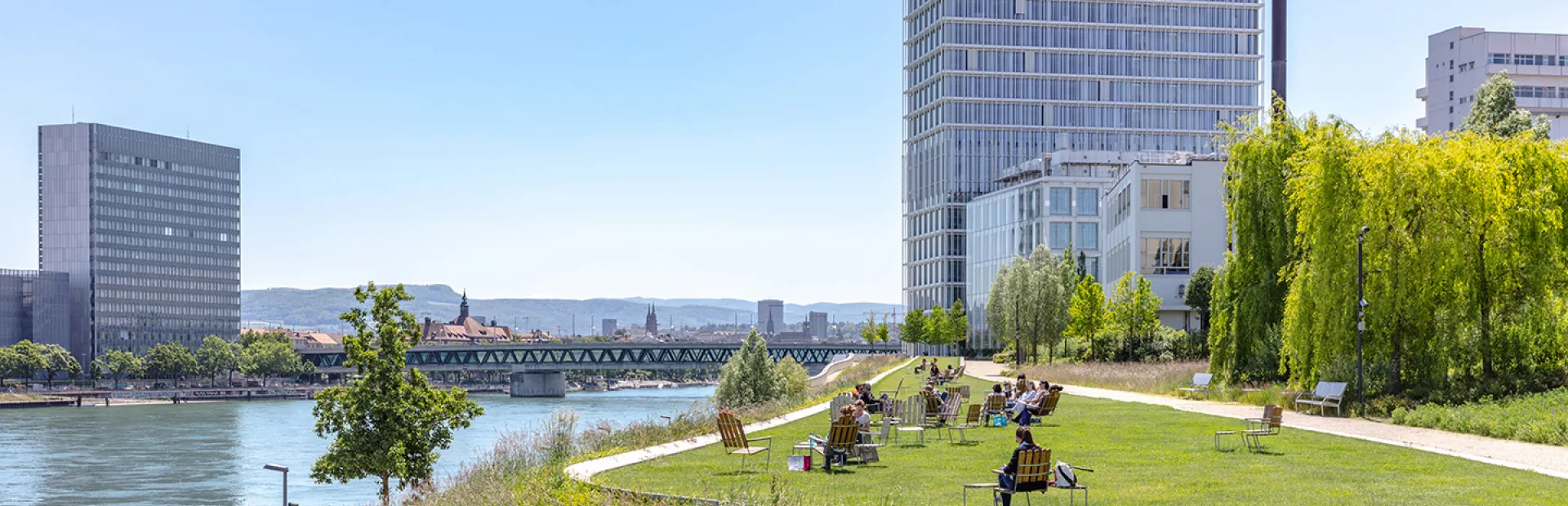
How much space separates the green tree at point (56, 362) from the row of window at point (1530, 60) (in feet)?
569

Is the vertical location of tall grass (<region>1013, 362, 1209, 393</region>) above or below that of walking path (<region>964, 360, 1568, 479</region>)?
below

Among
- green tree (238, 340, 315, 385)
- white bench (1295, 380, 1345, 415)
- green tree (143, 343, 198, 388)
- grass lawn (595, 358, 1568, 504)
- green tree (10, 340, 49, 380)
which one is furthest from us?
green tree (238, 340, 315, 385)

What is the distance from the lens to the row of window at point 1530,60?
152m

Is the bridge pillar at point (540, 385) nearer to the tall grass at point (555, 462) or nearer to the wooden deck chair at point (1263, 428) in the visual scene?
the tall grass at point (555, 462)

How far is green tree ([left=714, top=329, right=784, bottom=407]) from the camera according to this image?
56.0m

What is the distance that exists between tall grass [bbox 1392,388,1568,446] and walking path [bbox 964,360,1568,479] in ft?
0.91

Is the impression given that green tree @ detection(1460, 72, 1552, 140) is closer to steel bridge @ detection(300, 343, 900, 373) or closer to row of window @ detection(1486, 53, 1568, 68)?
steel bridge @ detection(300, 343, 900, 373)


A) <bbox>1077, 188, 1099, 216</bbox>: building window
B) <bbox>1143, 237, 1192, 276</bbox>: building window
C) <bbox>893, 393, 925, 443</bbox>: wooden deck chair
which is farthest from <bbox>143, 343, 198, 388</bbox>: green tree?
<bbox>893, 393, 925, 443</bbox>: wooden deck chair

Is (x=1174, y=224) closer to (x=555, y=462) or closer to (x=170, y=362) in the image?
(x=555, y=462)

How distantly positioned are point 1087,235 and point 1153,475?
104649 millimetres

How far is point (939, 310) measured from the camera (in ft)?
416

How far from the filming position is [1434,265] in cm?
3394

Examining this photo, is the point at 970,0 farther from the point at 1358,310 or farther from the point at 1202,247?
the point at 1358,310

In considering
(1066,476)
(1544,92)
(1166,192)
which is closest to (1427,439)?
(1066,476)
